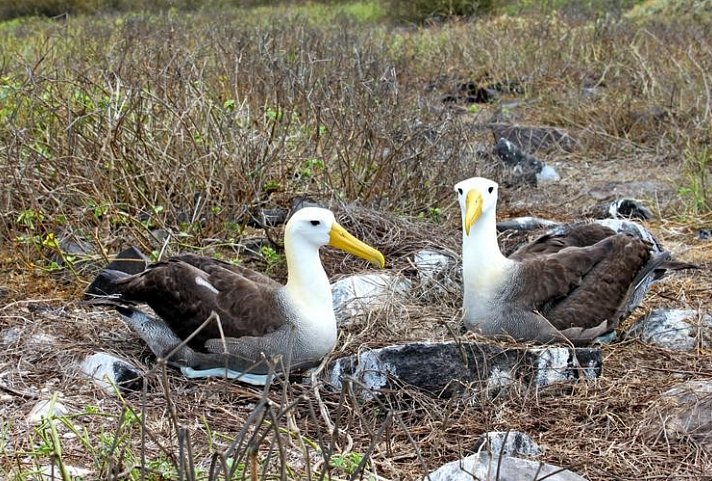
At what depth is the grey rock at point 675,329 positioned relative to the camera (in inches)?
156

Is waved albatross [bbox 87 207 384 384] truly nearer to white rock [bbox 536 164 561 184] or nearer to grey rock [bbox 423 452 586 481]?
grey rock [bbox 423 452 586 481]

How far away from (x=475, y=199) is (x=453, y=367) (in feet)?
2.28

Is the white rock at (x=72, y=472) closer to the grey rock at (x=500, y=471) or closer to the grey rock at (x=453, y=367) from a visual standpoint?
the grey rock at (x=500, y=471)

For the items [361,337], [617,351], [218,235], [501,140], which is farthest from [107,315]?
[501,140]

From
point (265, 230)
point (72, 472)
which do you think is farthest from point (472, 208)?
point (72, 472)

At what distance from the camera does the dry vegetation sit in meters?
2.84

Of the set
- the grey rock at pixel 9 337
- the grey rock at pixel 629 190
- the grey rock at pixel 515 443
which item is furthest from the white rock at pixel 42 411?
the grey rock at pixel 629 190

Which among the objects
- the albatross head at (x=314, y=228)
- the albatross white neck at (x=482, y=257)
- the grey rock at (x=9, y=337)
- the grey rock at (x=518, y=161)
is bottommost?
the grey rock at (x=518, y=161)

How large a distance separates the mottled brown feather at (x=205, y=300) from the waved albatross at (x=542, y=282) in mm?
780

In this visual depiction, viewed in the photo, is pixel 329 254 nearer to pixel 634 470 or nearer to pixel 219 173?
pixel 219 173

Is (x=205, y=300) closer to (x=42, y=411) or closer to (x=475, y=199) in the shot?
(x=42, y=411)

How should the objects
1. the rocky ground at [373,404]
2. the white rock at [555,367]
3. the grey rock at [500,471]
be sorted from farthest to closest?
the white rock at [555,367], the rocky ground at [373,404], the grey rock at [500,471]

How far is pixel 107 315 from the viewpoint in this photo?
13.6ft

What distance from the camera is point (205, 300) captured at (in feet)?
11.9
